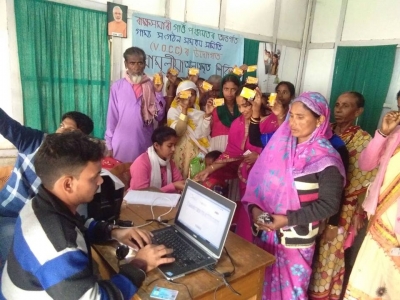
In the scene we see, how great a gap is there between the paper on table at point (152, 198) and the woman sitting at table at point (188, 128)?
97 cm

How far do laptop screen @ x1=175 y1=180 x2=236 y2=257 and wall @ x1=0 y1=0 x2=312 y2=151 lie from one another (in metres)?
2.55

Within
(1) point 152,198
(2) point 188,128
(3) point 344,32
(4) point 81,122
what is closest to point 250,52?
(3) point 344,32

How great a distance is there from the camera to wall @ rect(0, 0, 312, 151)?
9.86 feet

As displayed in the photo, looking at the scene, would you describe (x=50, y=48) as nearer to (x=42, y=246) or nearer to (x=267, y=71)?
(x=42, y=246)

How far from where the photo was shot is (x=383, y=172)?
5.60ft

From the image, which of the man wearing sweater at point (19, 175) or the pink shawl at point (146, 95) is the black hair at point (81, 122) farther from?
the pink shawl at point (146, 95)

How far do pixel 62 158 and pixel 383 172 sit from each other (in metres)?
1.65

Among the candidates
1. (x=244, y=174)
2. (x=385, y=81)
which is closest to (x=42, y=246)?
(x=244, y=174)

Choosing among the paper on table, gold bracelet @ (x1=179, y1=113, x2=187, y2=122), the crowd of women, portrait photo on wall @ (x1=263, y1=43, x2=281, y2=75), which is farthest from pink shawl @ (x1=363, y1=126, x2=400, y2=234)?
portrait photo on wall @ (x1=263, y1=43, x2=281, y2=75)

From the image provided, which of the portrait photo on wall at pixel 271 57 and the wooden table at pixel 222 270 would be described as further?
the portrait photo on wall at pixel 271 57

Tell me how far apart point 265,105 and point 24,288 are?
269 centimetres

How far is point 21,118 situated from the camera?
318 centimetres

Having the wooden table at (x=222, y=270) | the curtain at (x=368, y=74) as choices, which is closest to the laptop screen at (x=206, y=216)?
the wooden table at (x=222, y=270)

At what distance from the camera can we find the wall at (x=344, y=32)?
430 cm
